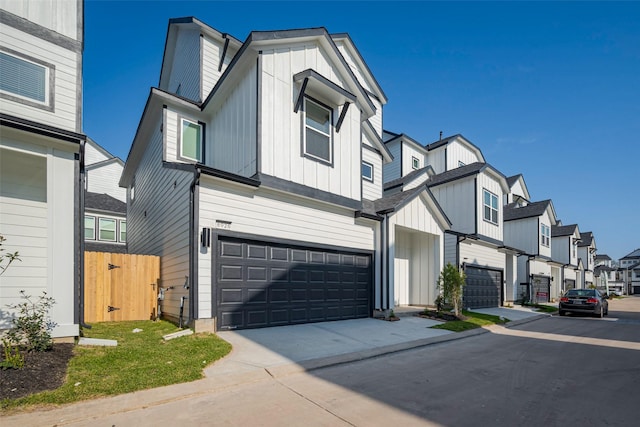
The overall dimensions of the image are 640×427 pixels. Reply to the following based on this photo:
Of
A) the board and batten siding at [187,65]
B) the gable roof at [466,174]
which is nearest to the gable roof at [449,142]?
the gable roof at [466,174]

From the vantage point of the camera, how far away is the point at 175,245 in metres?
9.74

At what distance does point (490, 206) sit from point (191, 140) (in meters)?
16.1

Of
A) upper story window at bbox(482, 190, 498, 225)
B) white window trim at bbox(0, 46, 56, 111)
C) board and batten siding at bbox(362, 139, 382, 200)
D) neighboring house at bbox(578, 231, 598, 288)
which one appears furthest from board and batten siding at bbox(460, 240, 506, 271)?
neighboring house at bbox(578, 231, 598, 288)

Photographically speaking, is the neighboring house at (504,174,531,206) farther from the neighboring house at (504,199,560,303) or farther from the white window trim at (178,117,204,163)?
the white window trim at (178,117,204,163)

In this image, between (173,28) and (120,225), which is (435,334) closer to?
(173,28)

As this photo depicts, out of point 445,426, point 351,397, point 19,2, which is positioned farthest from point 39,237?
point 445,426

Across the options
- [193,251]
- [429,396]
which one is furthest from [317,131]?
[429,396]

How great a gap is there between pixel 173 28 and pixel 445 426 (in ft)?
56.8

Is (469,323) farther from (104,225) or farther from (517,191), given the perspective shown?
(517,191)

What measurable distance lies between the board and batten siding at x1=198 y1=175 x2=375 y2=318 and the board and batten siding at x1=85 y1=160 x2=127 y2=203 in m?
23.0

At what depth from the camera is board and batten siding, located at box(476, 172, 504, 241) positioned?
18.7 meters

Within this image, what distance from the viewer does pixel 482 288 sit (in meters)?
18.3

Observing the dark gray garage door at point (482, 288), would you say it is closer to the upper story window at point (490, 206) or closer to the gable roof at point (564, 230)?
the upper story window at point (490, 206)

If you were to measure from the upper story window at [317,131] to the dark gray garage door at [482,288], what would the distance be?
10.1 meters
